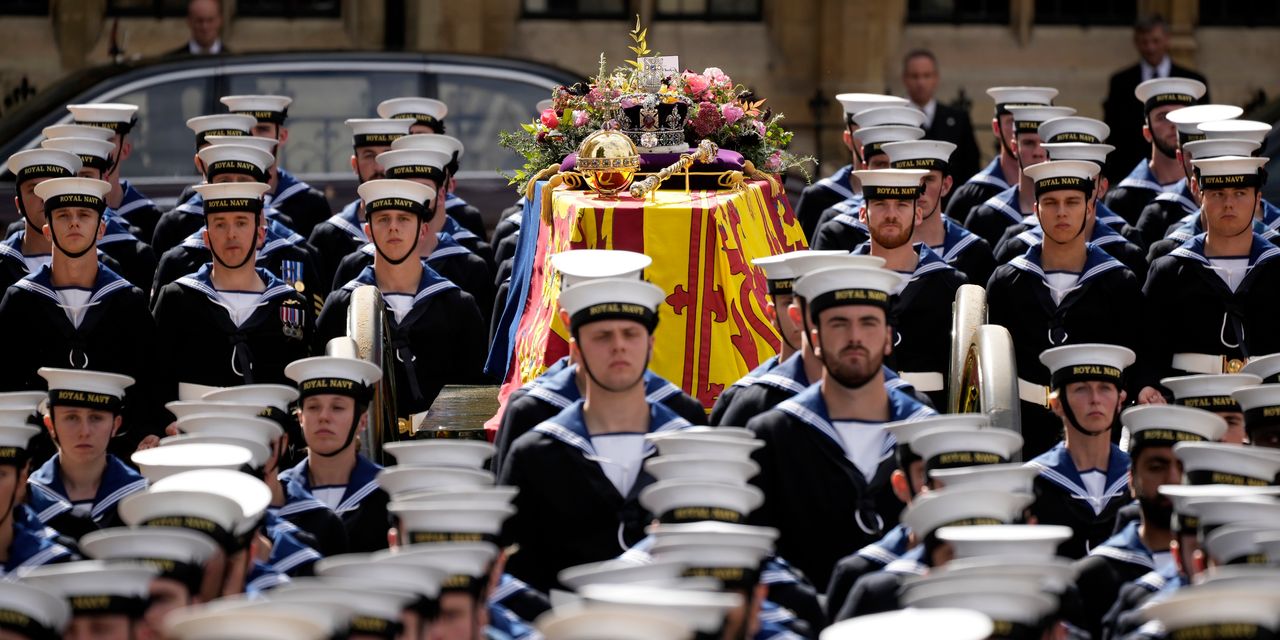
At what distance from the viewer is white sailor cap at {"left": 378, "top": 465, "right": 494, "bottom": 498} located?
7.52 metres

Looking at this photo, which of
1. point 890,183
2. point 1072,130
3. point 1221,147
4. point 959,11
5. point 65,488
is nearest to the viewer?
point 65,488

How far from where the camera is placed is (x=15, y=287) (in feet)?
35.1

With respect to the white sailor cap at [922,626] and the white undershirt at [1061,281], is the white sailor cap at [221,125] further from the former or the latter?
the white sailor cap at [922,626]

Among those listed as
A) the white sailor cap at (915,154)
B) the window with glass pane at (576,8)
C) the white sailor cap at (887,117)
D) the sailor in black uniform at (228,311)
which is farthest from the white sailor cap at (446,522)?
the window with glass pane at (576,8)

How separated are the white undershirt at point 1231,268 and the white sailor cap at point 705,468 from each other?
163 inches

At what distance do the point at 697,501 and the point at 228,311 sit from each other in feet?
13.6

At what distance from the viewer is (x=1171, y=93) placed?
13242 millimetres

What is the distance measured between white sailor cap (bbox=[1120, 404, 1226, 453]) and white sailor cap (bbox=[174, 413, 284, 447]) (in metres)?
2.91

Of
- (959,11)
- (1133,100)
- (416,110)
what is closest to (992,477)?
(416,110)

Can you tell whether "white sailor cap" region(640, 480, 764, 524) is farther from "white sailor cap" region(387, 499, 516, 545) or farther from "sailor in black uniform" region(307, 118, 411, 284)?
"sailor in black uniform" region(307, 118, 411, 284)

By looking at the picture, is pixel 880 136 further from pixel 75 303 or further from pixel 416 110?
pixel 75 303

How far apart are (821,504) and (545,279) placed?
269cm

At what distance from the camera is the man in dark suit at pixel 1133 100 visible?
1561 cm

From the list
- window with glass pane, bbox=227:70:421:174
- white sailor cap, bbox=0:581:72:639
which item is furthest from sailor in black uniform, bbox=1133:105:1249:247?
white sailor cap, bbox=0:581:72:639
